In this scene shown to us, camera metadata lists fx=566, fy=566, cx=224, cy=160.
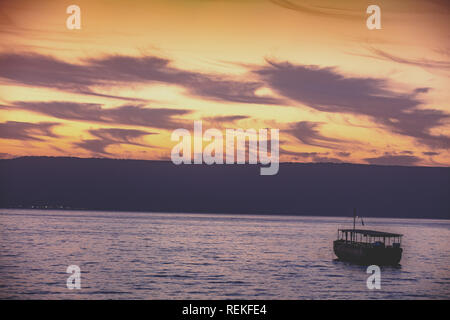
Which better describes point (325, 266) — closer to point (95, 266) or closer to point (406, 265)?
point (406, 265)

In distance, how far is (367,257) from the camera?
2985 inches

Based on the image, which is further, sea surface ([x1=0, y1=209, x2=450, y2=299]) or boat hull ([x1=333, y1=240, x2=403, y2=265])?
boat hull ([x1=333, y1=240, x2=403, y2=265])

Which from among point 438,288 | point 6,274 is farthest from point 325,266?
point 6,274

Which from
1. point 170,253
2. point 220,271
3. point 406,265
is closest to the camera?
point 220,271

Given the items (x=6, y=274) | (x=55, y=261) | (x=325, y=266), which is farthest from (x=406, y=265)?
(x=6, y=274)

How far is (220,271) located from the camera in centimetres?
7338

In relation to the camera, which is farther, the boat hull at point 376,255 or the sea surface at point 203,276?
the boat hull at point 376,255

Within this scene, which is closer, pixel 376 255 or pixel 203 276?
pixel 203 276
